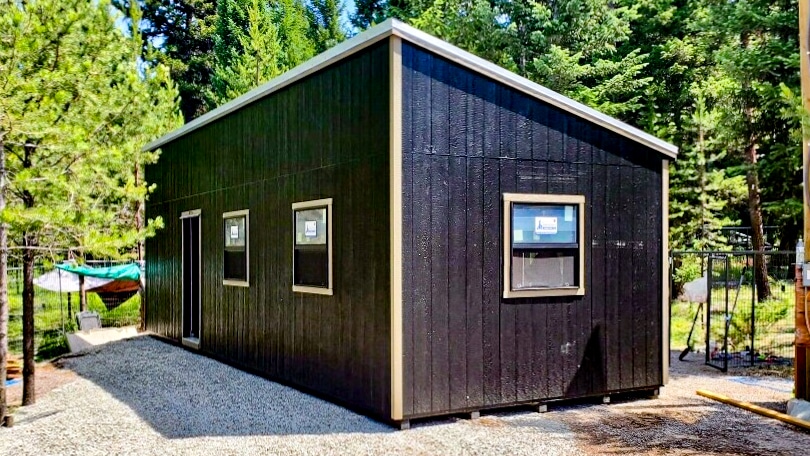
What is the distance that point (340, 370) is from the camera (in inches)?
269

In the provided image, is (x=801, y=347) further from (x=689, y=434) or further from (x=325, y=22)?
(x=325, y=22)

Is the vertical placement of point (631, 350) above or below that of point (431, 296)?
below

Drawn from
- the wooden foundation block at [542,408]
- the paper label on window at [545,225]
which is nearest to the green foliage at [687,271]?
the paper label on window at [545,225]

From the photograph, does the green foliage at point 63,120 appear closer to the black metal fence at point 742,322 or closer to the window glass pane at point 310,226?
the window glass pane at point 310,226

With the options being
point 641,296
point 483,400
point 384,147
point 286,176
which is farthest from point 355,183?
point 641,296

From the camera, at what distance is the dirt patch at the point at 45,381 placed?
8250mm

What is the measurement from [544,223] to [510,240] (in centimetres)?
45

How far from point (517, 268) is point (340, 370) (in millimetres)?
1917

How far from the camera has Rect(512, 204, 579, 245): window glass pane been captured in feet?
22.1

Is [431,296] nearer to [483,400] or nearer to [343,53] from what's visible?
[483,400]

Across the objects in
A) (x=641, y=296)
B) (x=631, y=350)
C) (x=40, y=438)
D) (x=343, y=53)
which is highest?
(x=343, y=53)

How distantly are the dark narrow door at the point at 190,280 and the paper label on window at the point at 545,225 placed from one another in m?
→ 6.02

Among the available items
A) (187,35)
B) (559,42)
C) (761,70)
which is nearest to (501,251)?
(761,70)

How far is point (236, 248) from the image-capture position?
30.6 ft
